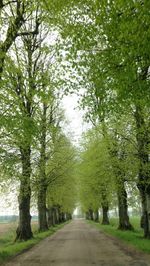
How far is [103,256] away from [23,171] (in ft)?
38.4

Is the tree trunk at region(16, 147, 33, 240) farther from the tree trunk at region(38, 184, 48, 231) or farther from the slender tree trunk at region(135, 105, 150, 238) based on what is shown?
the tree trunk at region(38, 184, 48, 231)

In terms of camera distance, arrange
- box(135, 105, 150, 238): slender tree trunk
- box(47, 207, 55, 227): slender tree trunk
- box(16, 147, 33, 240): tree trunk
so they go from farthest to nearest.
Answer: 1. box(47, 207, 55, 227): slender tree trunk
2. box(16, 147, 33, 240): tree trunk
3. box(135, 105, 150, 238): slender tree trunk

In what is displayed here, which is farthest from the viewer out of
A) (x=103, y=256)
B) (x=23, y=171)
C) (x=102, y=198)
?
(x=102, y=198)

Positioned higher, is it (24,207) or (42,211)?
(24,207)

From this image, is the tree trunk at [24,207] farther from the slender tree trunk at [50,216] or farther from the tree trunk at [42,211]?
the slender tree trunk at [50,216]

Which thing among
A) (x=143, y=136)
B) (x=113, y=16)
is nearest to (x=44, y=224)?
(x=143, y=136)

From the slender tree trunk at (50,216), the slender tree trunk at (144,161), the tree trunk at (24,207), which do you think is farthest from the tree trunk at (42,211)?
the slender tree trunk at (144,161)

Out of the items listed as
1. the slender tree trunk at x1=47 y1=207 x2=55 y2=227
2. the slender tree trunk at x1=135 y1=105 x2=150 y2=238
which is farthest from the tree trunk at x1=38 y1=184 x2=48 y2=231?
the slender tree trunk at x1=135 y1=105 x2=150 y2=238

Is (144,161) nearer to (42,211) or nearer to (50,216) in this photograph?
(42,211)

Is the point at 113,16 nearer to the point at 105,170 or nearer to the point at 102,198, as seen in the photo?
the point at 105,170

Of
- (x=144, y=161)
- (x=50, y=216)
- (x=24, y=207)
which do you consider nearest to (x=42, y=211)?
(x=24, y=207)

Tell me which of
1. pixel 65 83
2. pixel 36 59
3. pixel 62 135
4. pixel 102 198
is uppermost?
pixel 36 59

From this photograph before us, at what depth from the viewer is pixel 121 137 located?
90.7ft

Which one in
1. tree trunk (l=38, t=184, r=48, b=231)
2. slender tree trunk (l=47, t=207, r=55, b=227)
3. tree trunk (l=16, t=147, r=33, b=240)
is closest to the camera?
tree trunk (l=16, t=147, r=33, b=240)
